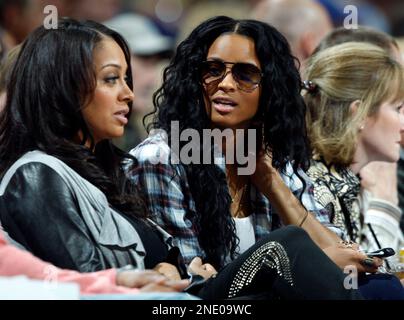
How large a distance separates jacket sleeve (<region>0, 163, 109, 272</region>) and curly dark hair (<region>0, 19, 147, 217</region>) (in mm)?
184

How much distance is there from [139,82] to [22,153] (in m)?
2.27

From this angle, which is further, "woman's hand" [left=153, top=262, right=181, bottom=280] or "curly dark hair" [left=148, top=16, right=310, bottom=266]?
"curly dark hair" [left=148, top=16, right=310, bottom=266]

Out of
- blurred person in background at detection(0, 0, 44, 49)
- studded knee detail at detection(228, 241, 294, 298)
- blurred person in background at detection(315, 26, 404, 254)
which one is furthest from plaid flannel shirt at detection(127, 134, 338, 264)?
blurred person in background at detection(0, 0, 44, 49)

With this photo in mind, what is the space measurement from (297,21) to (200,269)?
2.61 m

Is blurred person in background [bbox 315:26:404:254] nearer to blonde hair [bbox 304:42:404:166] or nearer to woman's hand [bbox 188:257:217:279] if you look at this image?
blonde hair [bbox 304:42:404:166]

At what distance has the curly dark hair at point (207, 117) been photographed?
13.0 feet

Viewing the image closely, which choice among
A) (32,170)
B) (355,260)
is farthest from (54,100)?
(355,260)

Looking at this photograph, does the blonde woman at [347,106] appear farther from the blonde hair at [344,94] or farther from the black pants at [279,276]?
the black pants at [279,276]

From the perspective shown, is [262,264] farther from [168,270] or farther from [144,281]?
[144,281]

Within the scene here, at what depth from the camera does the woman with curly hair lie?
3.95m

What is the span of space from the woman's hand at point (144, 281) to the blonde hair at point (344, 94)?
1.74m

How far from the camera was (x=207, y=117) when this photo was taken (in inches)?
161

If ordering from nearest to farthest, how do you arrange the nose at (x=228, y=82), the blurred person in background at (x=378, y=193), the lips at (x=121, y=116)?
the lips at (x=121, y=116) → the nose at (x=228, y=82) → the blurred person in background at (x=378, y=193)

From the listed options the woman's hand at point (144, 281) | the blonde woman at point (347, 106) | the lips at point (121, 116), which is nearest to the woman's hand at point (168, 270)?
the woman's hand at point (144, 281)
